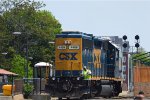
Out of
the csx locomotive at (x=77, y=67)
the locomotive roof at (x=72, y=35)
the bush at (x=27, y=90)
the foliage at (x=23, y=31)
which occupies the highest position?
the foliage at (x=23, y=31)

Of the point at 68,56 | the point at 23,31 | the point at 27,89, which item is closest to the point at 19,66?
the point at 23,31

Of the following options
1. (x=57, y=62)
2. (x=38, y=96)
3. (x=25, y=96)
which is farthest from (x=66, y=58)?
(x=25, y=96)

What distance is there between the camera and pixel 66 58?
37.5m

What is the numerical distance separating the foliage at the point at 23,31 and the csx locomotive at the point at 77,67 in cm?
4809

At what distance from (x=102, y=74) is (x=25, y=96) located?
7.45m

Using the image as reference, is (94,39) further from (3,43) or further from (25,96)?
(3,43)

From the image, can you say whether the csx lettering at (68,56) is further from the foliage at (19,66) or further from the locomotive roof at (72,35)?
the foliage at (19,66)

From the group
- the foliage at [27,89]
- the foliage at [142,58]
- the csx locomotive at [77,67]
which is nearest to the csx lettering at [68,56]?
the csx locomotive at [77,67]

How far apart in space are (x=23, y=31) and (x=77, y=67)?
Result: 175 ft

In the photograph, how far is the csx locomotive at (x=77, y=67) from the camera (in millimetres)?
36188

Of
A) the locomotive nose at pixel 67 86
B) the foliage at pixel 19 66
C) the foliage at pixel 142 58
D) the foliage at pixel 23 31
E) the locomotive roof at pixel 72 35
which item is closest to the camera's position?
the locomotive nose at pixel 67 86

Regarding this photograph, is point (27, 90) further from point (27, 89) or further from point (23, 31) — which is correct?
point (23, 31)

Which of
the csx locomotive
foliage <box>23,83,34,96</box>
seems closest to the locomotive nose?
the csx locomotive

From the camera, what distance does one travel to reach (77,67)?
3716 cm
